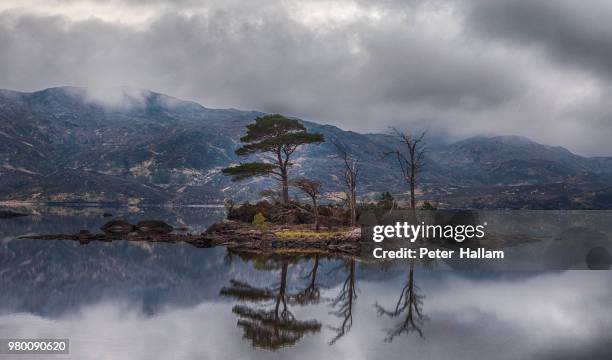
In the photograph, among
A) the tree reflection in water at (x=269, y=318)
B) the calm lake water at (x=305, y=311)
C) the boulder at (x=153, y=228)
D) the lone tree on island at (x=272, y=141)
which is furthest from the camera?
the lone tree on island at (x=272, y=141)

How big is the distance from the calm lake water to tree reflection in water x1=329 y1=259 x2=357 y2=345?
0.06 meters

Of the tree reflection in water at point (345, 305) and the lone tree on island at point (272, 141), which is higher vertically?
the lone tree on island at point (272, 141)

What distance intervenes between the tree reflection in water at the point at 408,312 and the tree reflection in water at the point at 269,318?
315 centimetres

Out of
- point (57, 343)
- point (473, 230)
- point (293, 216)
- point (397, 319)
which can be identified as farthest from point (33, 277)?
point (473, 230)

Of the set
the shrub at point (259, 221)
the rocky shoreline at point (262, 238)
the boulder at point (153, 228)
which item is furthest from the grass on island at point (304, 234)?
the boulder at point (153, 228)

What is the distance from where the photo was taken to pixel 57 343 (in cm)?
1675

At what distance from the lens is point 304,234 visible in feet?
189

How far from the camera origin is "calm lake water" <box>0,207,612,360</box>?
16.3 metres

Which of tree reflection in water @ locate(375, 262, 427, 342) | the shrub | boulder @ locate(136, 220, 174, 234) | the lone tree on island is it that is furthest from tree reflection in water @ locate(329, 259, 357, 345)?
boulder @ locate(136, 220, 174, 234)

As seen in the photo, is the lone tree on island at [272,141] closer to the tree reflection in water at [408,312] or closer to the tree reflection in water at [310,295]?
the tree reflection in water at [310,295]

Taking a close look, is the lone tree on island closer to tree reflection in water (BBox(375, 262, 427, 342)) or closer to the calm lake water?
the calm lake water

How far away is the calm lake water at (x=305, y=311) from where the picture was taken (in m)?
16.3

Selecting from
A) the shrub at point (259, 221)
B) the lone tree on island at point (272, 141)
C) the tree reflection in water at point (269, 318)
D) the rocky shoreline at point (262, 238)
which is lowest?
the tree reflection in water at point (269, 318)

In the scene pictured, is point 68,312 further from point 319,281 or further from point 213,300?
point 319,281
